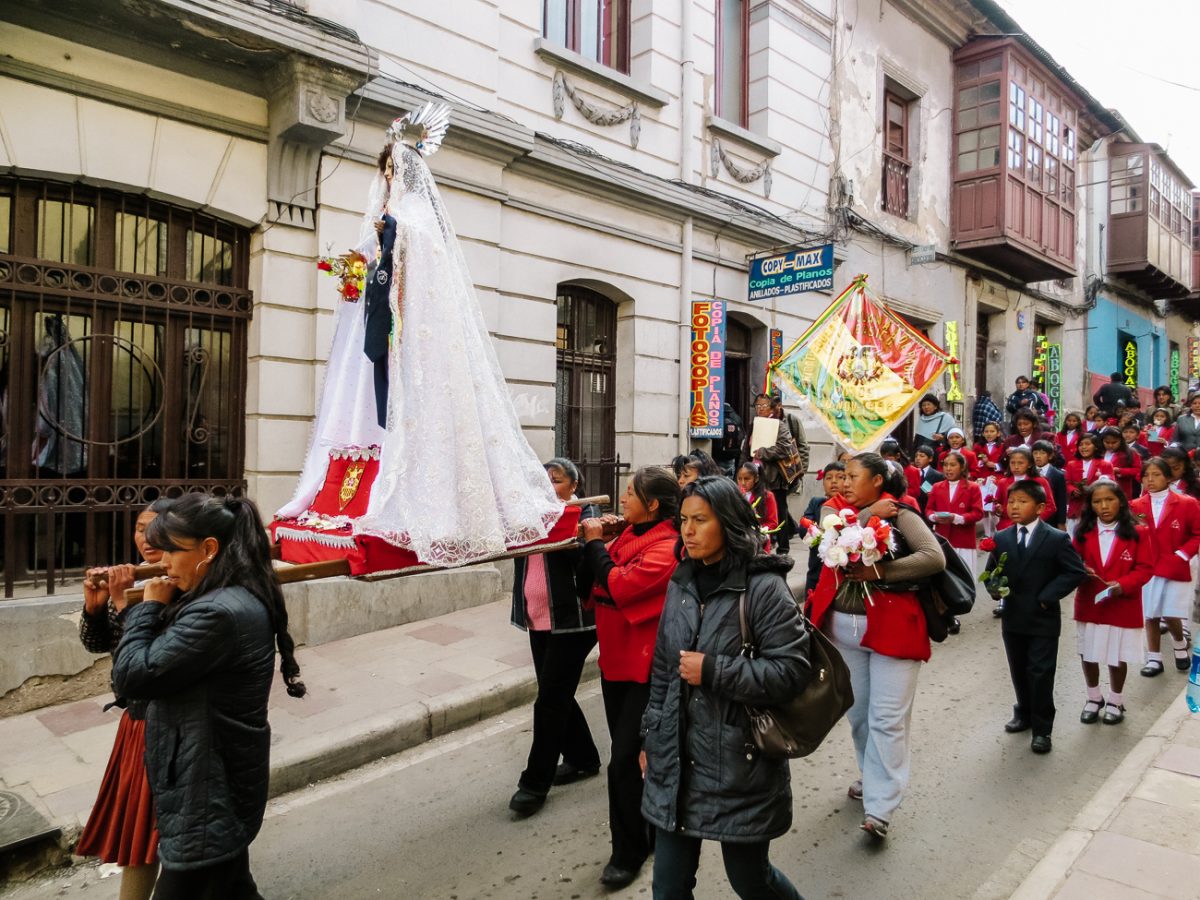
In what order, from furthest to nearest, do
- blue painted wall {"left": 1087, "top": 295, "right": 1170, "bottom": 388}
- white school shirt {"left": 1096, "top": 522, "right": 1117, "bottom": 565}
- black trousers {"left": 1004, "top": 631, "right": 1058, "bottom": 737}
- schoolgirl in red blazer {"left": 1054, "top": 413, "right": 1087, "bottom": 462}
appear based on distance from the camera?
blue painted wall {"left": 1087, "top": 295, "right": 1170, "bottom": 388}, schoolgirl in red blazer {"left": 1054, "top": 413, "right": 1087, "bottom": 462}, white school shirt {"left": 1096, "top": 522, "right": 1117, "bottom": 565}, black trousers {"left": 1004, "top": 631, "right": 1058, "bottom": 737}

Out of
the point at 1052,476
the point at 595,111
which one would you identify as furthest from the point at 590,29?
the point at 1052,476

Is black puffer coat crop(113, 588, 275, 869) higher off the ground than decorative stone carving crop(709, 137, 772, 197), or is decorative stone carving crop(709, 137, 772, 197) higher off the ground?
decorative stone carving crop(709, 137, 772, 197)

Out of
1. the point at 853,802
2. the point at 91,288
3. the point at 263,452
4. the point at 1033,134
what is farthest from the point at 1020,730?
the point at 1033,134

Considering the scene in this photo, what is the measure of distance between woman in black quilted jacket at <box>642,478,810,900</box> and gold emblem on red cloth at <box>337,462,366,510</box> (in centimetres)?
167

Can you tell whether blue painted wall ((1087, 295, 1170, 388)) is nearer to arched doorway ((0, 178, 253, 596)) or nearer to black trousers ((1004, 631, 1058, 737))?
black trousers ((1004, 631, 1058, 737))

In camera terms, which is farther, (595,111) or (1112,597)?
(595,111)

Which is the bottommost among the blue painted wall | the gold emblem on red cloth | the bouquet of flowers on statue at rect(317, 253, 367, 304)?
the gold emblem on red cloth

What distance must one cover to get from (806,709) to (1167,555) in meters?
5.29

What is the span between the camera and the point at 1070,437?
12812mm

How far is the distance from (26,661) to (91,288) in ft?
9.18

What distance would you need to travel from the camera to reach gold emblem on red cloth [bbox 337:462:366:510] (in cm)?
366

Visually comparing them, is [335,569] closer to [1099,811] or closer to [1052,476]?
[1099,811]

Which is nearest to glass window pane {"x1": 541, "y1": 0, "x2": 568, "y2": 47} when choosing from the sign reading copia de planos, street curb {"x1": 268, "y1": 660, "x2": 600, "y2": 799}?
the sign reading copia de planos

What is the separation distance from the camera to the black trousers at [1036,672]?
4.86 metres
